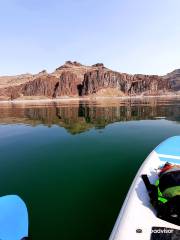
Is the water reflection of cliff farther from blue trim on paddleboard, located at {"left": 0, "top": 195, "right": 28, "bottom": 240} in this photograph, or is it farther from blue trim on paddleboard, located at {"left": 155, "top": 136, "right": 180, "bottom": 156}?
blue trim on paddleboard, located at {"left": 0, "top": 195, "right": 28, "bottom": 240}

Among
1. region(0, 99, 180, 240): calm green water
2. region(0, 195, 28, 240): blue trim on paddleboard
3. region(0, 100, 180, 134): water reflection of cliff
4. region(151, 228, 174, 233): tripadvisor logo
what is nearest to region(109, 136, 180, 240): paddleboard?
region(151, 228, 174, 233): tripadvisor logo

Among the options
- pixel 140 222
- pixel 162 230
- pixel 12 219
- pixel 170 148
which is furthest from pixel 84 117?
pixel 162 230

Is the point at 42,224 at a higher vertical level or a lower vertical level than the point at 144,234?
lower

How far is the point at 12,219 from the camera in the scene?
19.2ft

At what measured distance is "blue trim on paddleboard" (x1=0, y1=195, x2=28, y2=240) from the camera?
17.4 ft

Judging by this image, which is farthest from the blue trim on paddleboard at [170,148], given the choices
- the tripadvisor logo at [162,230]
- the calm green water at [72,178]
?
the tripadvisor logo at [162,230]

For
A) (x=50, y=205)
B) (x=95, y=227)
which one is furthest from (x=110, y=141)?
(x=95, y=227)

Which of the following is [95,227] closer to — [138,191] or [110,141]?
[138,191]

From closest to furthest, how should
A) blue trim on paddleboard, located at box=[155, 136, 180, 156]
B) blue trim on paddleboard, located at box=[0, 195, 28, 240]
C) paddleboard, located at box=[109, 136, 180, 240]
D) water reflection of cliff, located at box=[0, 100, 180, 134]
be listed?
1. paddleboard, located at box=[109, 136, 180, 240]
2. blue trim on paddleboard, located at box=[0, 195, 28, 240]
3. blue trim on paddleboard, located at box=[155, 136, 180, 156]
4. water reflection of cliff, located at box=[0, 100, 180, 134]

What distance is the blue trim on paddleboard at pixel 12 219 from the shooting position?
209 inches

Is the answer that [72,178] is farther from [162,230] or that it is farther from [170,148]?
[162,230]

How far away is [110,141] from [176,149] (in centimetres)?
735

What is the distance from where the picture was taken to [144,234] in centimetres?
435

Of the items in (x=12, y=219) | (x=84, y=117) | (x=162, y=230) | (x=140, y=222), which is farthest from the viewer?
(x=84, y=117)
